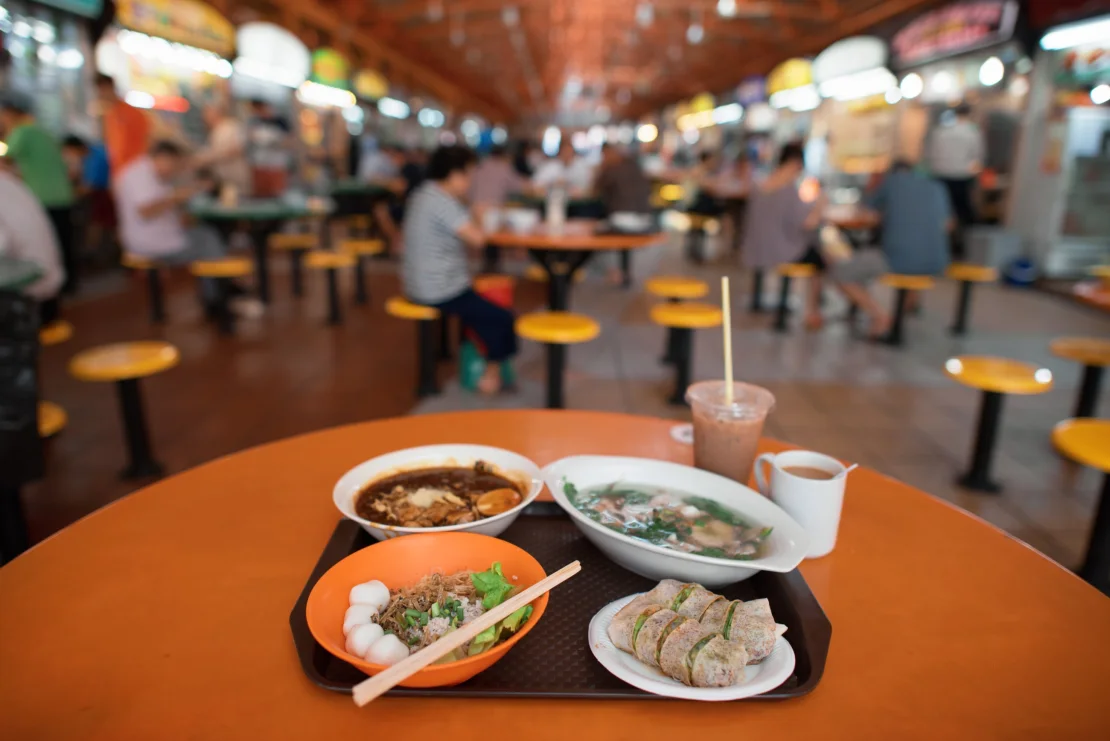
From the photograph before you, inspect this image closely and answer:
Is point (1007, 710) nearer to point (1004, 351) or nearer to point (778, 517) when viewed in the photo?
point (778, 517)

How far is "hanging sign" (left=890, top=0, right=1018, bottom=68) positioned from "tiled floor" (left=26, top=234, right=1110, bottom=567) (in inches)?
130

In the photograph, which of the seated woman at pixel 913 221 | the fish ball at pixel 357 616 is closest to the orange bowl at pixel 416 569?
the fish ball at pixel 357 616

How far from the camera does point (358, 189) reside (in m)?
8.92

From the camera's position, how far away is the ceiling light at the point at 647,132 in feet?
100.0

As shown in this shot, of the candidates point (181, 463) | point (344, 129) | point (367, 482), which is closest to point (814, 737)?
point (367, 482)

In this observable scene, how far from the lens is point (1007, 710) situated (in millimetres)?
722

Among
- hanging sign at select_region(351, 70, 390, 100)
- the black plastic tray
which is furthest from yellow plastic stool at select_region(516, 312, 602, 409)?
hanging sign at select_region(351, 70, 390, 100)

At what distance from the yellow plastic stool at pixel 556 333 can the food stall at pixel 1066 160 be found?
22.4 feet

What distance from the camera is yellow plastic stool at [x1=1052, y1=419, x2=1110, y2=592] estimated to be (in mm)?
2023

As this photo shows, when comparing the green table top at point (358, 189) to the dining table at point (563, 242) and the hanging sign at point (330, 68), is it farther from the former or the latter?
the dining table at point (563, 242)

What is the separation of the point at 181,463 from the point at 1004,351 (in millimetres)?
5688

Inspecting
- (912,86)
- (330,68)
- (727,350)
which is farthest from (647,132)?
(727,350)

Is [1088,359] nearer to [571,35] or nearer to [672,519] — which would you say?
[672,519]

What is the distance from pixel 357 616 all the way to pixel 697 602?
15.4 inches
